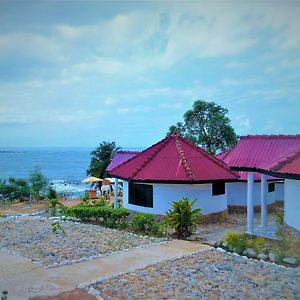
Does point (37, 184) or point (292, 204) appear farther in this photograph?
point (37, 184)

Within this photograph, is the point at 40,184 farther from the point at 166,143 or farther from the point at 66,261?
the point at 66,261

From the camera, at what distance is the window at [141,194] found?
1850 cm

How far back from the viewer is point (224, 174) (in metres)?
19.0

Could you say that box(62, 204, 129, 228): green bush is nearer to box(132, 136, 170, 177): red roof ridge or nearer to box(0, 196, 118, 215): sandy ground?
box(132, 136, 170, 177): red roof ridge

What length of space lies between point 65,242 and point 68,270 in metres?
3.35

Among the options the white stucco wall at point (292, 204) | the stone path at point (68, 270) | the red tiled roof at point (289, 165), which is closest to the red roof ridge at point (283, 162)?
the red tiled roof at point (289, 165)

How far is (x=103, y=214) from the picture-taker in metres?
17.2

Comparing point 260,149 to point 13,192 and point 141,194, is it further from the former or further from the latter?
point 13,192

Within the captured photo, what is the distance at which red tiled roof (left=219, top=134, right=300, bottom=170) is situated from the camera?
15.0 metres

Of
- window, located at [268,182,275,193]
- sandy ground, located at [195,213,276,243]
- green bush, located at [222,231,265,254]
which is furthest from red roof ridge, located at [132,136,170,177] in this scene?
green bush, located at [222,231,265,254]

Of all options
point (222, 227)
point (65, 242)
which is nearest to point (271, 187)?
point (222, 227)

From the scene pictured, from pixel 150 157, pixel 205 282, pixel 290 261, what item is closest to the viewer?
pixel 205 282

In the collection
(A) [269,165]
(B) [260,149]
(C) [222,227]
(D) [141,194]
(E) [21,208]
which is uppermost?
(B) [260,149]

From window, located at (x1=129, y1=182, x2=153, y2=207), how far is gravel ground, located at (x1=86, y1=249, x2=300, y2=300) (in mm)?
7915
